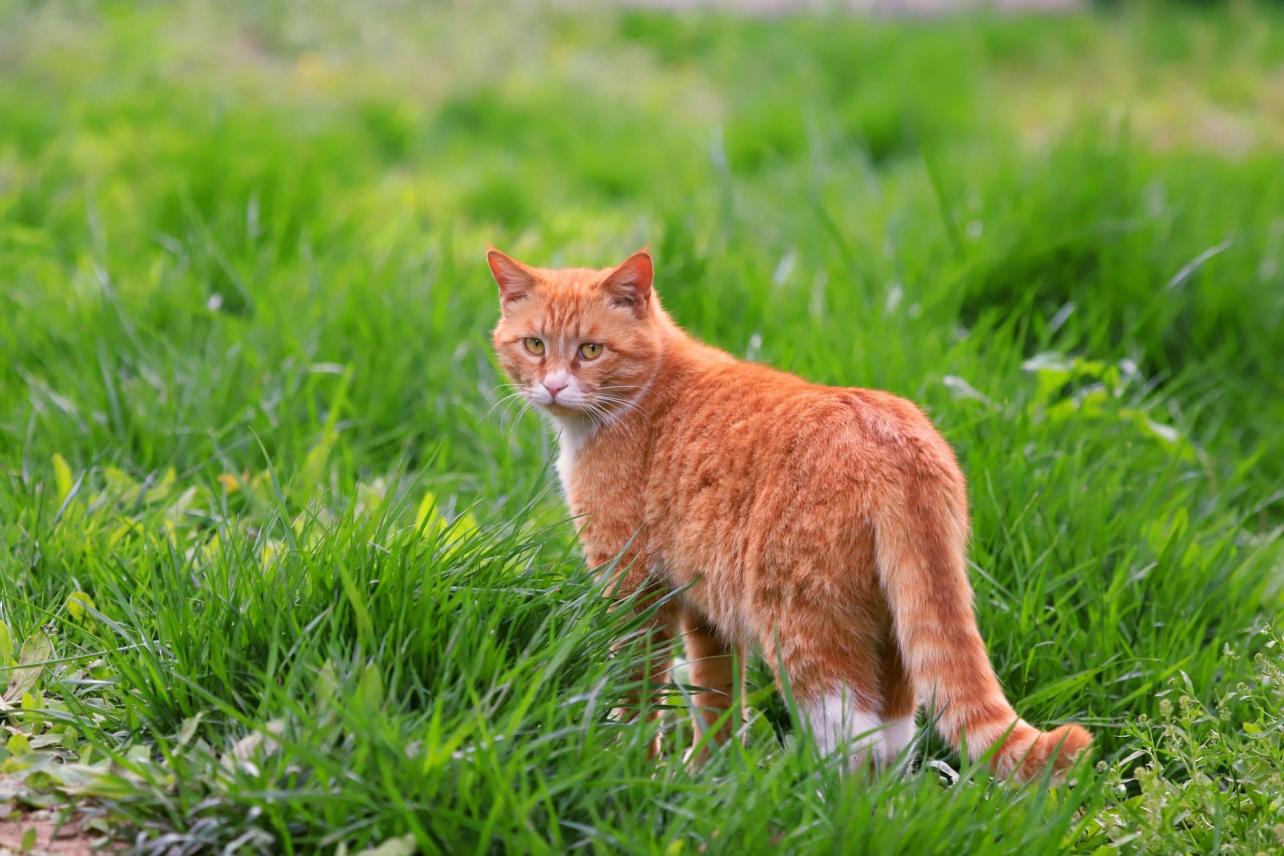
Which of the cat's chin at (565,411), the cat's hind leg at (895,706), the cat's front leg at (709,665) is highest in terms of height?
the cat's chin at (565,411)

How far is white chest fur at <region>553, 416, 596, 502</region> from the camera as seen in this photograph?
285cm

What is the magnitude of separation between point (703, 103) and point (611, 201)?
194 centimetres

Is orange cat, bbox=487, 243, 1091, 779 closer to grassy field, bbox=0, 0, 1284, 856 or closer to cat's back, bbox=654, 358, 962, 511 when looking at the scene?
cat's back, bbox=654, 358, 962, 511

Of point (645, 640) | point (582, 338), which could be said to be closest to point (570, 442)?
point (582, 338)

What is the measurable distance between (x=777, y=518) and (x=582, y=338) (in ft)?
2.54

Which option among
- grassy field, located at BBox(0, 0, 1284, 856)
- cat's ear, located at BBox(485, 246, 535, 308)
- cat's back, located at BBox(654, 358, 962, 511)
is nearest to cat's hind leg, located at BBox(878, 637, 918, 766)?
grassy field, located at BBox(0, 0, 1284, 856)

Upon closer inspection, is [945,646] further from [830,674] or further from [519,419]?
[519,419]

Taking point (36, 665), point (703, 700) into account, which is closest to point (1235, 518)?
point (703, 700)

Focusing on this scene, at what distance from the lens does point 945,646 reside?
7.06 feet

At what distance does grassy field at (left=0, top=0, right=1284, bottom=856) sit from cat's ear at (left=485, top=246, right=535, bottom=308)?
452 mm

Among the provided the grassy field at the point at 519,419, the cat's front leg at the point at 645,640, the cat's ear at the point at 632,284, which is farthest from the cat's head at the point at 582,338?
the cat's front leg at the point at 645,640

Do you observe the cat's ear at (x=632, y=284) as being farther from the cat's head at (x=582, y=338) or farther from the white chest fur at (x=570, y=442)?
the white chest fur at (x=570, y=442)

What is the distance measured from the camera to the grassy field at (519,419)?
2014 mm

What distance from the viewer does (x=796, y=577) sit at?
7.31 feet
